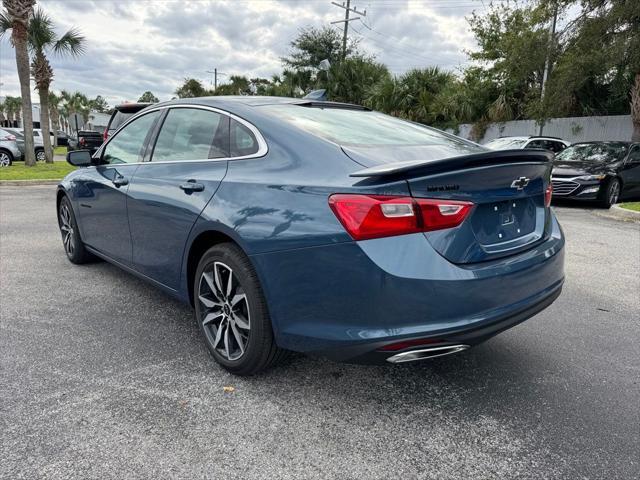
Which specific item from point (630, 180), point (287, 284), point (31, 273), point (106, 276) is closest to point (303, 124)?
point (287, 284)

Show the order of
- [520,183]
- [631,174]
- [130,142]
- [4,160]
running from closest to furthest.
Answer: [520,183], [130,142], [631,174], [4,160]

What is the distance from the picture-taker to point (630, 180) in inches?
423

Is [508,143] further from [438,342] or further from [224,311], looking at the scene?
[438,342]

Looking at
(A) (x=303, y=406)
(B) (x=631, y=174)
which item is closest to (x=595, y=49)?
(B) (x=631, y=174)

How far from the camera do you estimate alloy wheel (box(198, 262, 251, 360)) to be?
2.62 m

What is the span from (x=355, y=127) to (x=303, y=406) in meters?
1.60

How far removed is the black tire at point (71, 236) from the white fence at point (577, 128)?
59.9ft

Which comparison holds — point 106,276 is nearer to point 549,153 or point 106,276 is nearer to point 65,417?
point 65,417

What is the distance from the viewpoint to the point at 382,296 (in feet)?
6.66

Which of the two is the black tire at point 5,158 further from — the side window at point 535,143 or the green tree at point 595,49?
the green tree at point 595,49

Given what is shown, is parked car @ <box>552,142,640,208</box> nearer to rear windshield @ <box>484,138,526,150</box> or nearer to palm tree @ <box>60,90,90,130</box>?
rear windshield @ <box>484,138,526,150</box>

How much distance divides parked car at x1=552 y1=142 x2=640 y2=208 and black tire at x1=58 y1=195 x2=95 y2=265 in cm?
920

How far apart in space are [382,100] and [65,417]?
→ 2345cm

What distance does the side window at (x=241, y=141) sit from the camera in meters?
2.71
